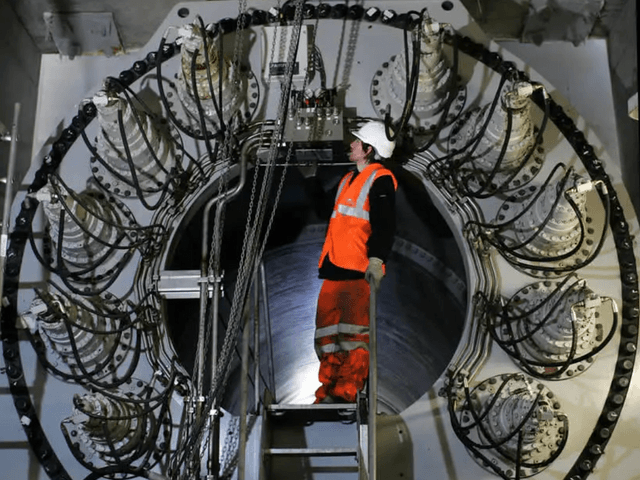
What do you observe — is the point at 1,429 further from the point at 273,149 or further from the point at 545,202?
the point at 545,202

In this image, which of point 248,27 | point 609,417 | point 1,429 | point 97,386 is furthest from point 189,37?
point 609,417

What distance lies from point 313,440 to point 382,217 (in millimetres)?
1221

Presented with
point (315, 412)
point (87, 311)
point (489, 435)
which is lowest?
point (489, 435)

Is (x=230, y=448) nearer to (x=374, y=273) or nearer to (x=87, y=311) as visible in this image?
(x=87, y=311)

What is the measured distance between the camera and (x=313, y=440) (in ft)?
16.2

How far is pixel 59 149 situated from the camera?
222 inches

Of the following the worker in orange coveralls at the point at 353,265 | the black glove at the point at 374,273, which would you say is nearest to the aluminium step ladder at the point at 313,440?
the worker in orange coveralls at the point at 353,265

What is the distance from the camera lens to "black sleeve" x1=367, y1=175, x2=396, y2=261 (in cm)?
514

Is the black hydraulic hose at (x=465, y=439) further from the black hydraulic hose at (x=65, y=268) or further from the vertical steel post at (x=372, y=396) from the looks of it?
the black hydraulic hose at (x=65, y=268)

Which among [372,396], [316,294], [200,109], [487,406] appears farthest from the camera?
[316,294]

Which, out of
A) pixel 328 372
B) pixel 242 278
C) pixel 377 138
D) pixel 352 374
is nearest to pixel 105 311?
pixel 242 278

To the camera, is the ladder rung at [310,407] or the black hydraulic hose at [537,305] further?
the black hydraulic hose at [537,305]

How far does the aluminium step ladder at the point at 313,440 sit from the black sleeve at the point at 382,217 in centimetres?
80

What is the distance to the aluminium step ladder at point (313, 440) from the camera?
471cm
